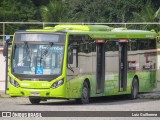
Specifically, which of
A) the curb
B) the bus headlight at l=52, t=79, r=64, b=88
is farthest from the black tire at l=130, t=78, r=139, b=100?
the bus headlight at l=52, t=79, r=64, b=88

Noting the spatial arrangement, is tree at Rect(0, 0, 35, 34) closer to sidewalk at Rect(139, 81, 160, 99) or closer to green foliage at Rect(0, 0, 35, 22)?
green foliage at Rect(0, 0, 35, 22)

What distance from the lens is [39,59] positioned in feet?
92.1

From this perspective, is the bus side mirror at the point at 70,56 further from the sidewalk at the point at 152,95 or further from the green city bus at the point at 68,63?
the sidewalk at the point at 152,95

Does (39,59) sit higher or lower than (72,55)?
lower

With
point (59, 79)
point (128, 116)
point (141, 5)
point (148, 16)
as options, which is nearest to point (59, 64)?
point (59, 79)

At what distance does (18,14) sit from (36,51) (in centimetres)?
4254

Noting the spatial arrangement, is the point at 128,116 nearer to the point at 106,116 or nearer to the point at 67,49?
the point at 106,116

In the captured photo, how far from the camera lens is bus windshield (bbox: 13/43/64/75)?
27.9m

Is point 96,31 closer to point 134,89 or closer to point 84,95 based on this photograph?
point 84,95

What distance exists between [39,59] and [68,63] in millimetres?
1014

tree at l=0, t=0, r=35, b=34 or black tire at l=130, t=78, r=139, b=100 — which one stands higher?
tree at l=0, t=0, r=35, b=34

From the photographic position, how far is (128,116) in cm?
2066

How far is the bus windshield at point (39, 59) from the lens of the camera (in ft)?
91.6

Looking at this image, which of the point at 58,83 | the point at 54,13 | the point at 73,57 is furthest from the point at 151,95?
the point at 54,13
